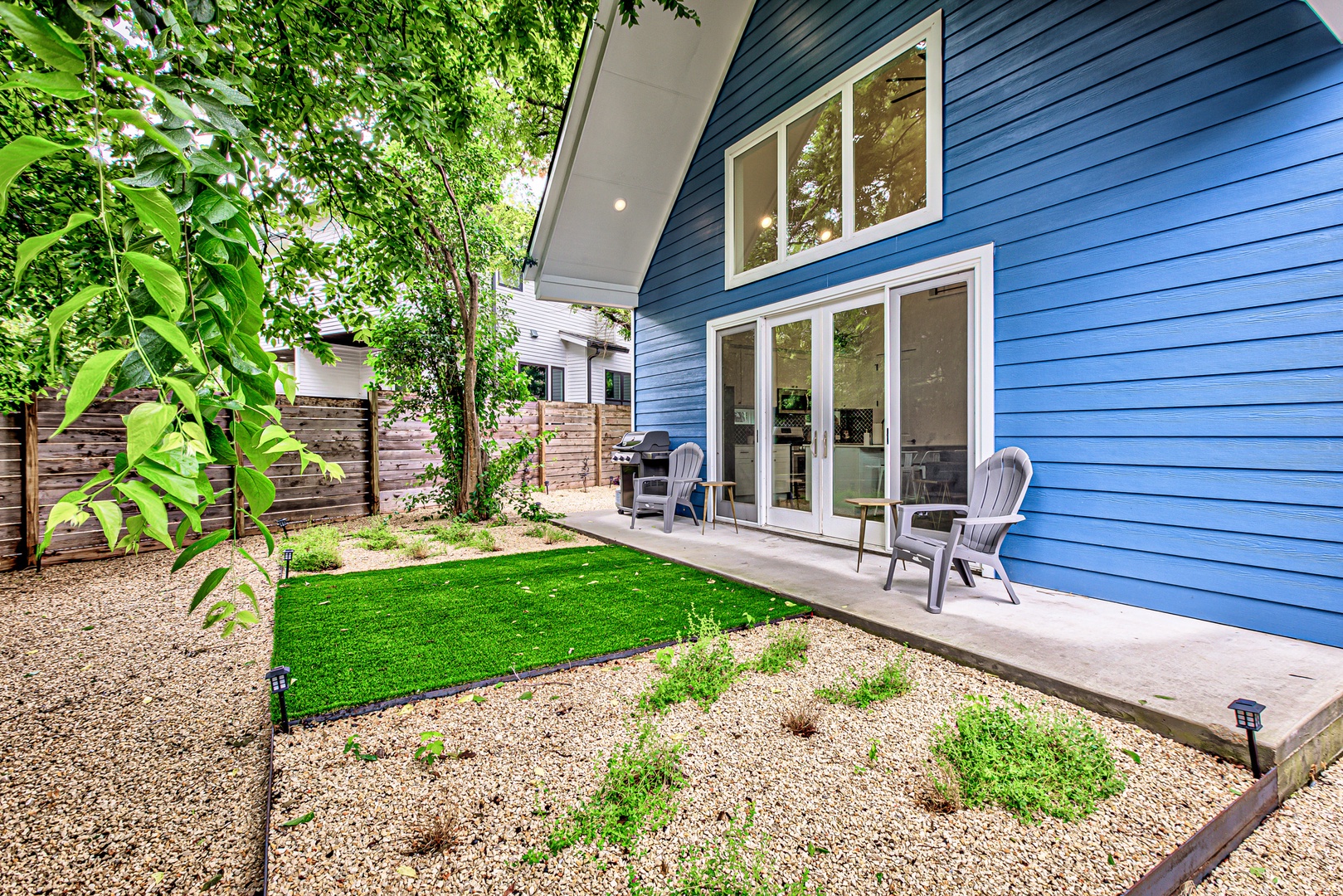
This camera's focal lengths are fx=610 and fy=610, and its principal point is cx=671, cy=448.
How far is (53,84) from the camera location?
44cm

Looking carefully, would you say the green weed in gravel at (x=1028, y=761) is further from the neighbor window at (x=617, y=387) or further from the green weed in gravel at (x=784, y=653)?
the neighbor window at (x=617, y=387)

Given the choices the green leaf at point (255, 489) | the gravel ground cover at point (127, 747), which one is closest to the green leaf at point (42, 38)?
the green leaf at point (255, 489)

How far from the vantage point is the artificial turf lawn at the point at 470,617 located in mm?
2672

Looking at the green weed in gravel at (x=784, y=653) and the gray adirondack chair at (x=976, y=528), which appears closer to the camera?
the green weed in gravel at (x=784, y=653)

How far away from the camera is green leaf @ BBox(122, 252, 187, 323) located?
44 centimetres

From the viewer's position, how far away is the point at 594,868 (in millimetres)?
1592

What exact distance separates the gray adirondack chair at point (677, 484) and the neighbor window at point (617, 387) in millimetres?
10290

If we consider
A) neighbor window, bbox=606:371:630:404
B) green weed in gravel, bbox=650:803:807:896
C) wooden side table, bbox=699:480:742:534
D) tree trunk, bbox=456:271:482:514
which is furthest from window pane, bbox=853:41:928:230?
neighbor window, bbox=606:371:630:404

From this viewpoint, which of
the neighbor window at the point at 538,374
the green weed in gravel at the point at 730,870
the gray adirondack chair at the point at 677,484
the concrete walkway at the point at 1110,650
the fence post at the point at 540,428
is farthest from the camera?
the neighbor window at the point at 538,374

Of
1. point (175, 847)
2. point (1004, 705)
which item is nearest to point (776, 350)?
point (1004, 705)

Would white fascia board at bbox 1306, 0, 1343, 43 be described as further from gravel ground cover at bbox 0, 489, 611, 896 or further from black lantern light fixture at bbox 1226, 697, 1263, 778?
gravel ground cover at bbox 0, 489, 611, 896

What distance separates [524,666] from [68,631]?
2804 mm

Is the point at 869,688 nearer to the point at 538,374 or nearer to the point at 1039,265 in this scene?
the point at 1039,265

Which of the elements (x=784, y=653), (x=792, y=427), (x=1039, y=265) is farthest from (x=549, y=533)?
(x=1039, y=265)
